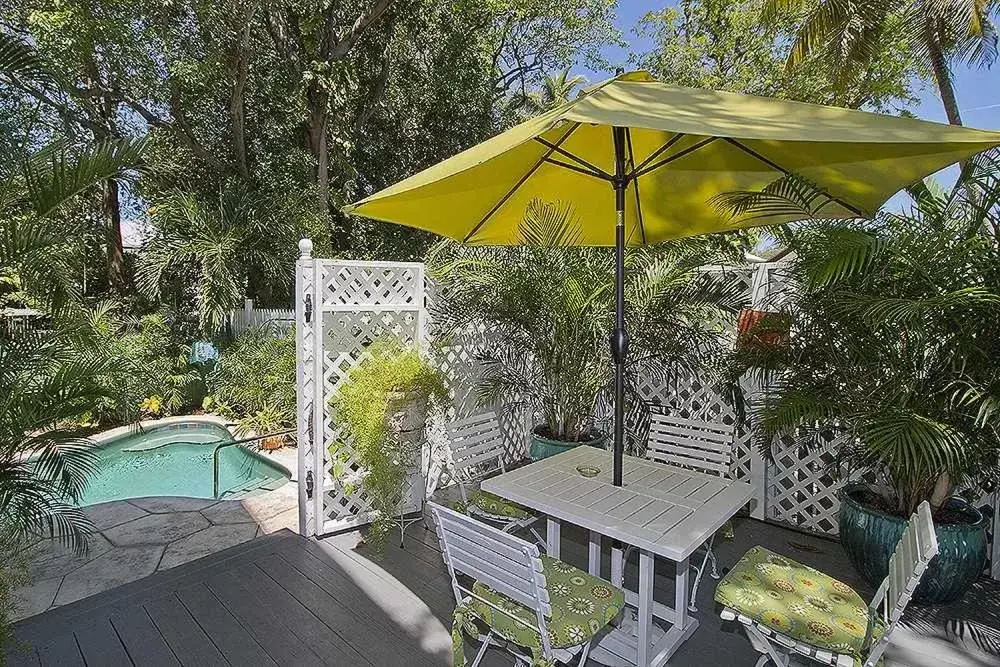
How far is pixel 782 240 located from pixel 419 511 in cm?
319

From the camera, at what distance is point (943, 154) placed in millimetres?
2070

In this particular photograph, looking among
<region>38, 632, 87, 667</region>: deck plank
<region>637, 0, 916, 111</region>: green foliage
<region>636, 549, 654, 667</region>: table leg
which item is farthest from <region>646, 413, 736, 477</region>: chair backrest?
<region>637, 0, 916, 111</region>: green foliage

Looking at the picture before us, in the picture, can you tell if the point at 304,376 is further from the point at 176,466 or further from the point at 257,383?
the point at 176,466

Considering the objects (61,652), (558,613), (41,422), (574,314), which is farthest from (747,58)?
(61,652)

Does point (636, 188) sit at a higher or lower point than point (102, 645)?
higher

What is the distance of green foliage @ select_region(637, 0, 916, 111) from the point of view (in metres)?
11.9

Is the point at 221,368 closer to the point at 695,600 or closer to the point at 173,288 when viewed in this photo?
the point at 173,288

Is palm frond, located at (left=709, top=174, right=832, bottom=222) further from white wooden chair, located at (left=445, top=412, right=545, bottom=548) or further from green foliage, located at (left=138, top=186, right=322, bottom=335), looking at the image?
green foliage, located at (left=138, top=186, right=322, bottom=335)

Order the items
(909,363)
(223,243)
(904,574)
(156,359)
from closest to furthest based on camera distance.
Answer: (904,574), (909,363), (156,359), (223,243)

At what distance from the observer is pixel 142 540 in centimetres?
404

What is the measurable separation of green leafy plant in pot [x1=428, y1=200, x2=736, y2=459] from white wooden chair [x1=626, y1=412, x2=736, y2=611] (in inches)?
25.8

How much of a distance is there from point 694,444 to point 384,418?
6.49 feet

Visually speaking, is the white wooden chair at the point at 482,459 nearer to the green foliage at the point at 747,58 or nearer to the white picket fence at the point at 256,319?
the white picket fence at the point at 256,319

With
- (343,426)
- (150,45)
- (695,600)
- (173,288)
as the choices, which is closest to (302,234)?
(173,288)
